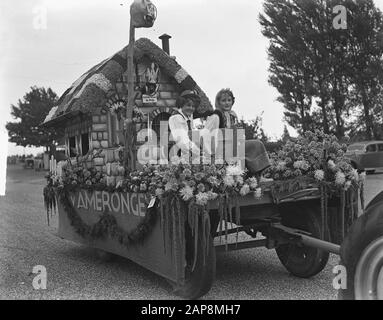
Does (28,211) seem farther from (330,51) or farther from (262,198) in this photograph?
(330,51)

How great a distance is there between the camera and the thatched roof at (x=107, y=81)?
555cm

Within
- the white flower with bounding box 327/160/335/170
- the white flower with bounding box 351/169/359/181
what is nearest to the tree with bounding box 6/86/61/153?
the white flower with bounding box 327/160/335/170

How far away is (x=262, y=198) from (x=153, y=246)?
977mm

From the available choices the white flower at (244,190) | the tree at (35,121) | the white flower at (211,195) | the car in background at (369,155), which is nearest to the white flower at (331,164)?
the white flower at (244,190)

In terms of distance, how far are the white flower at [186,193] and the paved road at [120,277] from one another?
0.94 metres

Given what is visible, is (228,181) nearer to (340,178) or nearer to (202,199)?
(202,199)

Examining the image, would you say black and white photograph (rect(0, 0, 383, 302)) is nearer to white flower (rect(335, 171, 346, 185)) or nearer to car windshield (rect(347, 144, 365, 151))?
white flower (rect(335, 171, 346, 185))

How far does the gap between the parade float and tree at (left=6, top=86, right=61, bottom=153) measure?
40cm

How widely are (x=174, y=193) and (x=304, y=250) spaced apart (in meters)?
1.58

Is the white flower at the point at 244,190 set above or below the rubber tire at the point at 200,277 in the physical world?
above
